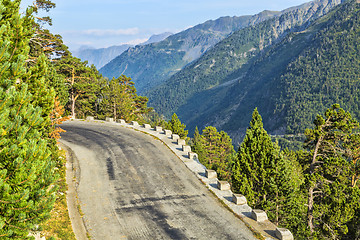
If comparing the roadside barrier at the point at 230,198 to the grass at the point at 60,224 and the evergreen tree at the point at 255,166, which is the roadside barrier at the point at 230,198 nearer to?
the evergreen tree at the point at 255,166

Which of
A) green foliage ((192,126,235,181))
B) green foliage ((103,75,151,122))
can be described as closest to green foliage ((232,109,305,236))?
green foliage ((103,75,151,122))

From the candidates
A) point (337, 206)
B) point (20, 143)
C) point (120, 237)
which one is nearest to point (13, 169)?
point (20, 143)

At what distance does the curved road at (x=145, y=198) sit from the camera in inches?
515

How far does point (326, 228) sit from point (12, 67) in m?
25.8

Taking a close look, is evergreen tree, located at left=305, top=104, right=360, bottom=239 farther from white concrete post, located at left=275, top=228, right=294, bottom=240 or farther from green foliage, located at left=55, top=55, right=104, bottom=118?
green foliage, located at left=55, top=55, right=104, bottom=118

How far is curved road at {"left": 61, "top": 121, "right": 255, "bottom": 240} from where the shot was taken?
42.9 ft

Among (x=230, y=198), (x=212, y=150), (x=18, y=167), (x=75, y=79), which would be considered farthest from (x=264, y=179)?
(x=212, y=150)

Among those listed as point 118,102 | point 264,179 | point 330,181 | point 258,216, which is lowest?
point 330,181

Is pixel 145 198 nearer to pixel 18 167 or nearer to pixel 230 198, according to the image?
pixel 230 198

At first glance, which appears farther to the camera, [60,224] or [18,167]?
[60,224]

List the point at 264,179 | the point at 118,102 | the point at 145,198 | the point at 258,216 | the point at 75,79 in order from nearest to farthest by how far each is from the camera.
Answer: the point at 258,216 → the point at 145,198 → the point at 264,179 → the point at 75,79 → the point at 118,102

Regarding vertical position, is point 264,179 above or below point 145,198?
below

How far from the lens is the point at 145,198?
53.3ft

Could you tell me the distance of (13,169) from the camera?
711cm
